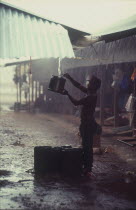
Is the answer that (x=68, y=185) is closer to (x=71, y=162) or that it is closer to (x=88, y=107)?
(x=71, y=162)

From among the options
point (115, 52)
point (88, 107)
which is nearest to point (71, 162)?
point (88, 107)

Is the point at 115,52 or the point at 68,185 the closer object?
the point at 68,185

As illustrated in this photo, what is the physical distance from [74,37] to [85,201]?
Answer: 18.9 ft

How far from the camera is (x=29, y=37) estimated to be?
24.4 ft

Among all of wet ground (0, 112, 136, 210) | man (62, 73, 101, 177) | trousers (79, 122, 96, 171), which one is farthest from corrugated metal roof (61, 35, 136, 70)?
trousers (79, 122, 96, 171)

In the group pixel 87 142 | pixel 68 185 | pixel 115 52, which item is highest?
pixel 115 52

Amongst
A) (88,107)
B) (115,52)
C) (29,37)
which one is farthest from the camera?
(115,52)

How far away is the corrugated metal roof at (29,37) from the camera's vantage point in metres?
7.06

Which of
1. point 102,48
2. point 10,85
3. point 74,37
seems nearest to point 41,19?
point 74,37

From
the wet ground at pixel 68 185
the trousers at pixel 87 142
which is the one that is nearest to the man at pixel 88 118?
the trousers at pixel 87 142

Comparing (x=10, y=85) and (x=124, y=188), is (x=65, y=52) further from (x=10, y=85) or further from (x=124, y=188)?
(x=10, y=85)

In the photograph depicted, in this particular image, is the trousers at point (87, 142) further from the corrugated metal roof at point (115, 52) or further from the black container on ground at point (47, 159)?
the corrugated metal roof at point (115, 52)

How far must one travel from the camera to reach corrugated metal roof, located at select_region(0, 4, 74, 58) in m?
7.06

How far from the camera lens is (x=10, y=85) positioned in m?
42.0
